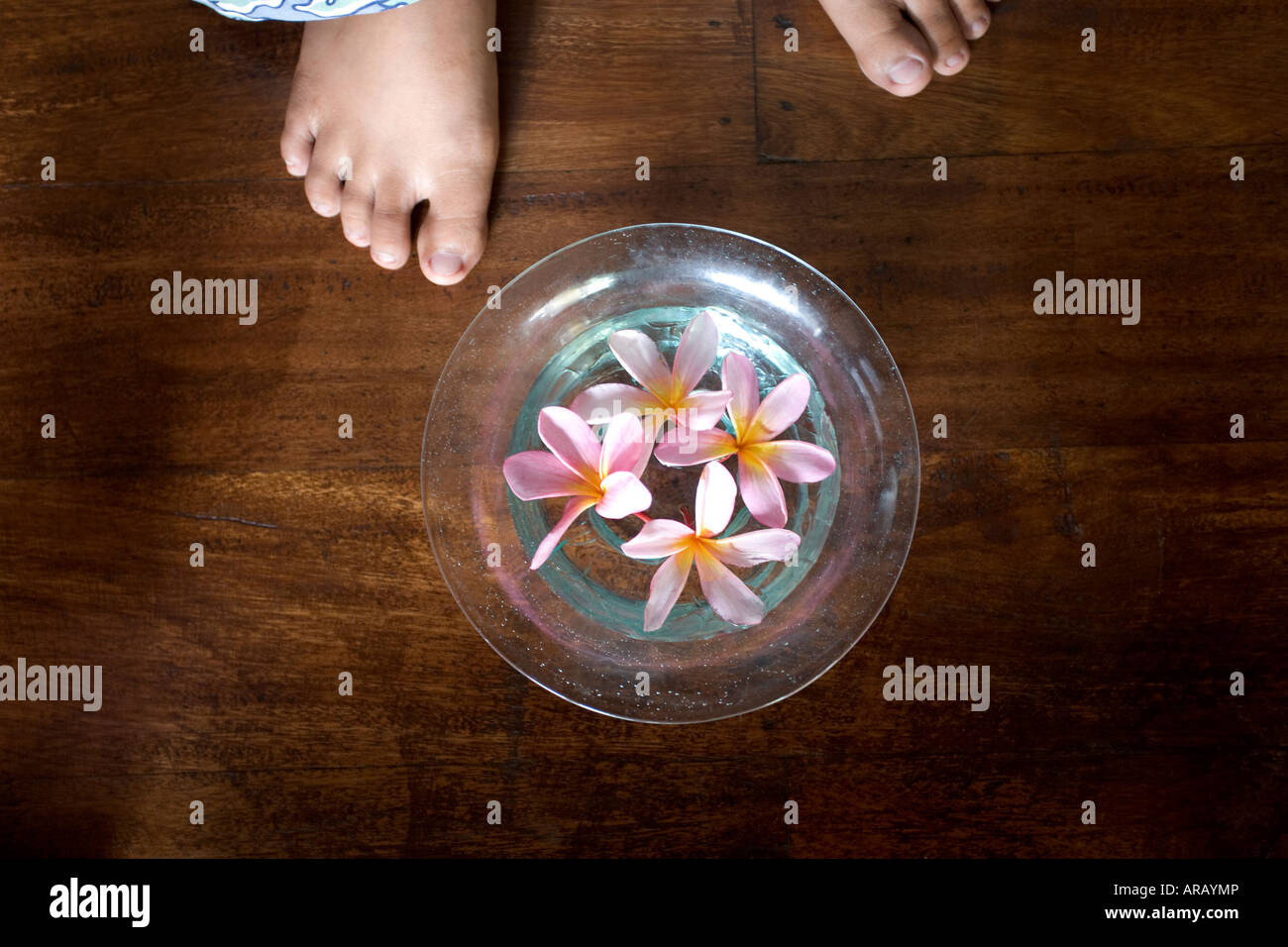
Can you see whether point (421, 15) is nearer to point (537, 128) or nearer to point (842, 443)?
point (537, 128)

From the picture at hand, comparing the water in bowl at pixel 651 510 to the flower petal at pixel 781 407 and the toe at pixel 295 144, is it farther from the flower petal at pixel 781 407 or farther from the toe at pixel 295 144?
the toe at pixel 295 144

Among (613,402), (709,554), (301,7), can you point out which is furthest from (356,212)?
(709,554)

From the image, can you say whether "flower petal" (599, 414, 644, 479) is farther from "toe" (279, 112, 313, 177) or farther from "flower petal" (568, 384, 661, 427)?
"toe" (279, 112, 313, 177)

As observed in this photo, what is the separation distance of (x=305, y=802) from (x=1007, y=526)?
59 centimetres

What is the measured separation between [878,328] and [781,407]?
7.3 inches

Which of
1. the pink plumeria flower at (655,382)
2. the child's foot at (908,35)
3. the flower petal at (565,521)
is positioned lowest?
the flower petal at (565,521)

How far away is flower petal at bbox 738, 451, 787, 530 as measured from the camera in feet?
1.86

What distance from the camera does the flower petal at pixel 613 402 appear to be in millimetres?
576

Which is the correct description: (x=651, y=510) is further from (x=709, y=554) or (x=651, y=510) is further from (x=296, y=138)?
(x=296, y=138)

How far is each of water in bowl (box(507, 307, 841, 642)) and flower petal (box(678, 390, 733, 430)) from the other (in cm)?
6

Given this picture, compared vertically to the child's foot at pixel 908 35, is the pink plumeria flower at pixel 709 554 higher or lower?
lower

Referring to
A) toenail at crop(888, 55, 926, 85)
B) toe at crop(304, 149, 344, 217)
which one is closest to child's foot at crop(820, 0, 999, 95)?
toenail at crop(888, 55, 926, 85)

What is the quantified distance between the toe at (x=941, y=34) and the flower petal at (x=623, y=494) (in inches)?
17.2

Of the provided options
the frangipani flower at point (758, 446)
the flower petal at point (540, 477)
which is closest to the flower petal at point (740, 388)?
the frangipani flower at point (758, 446)
